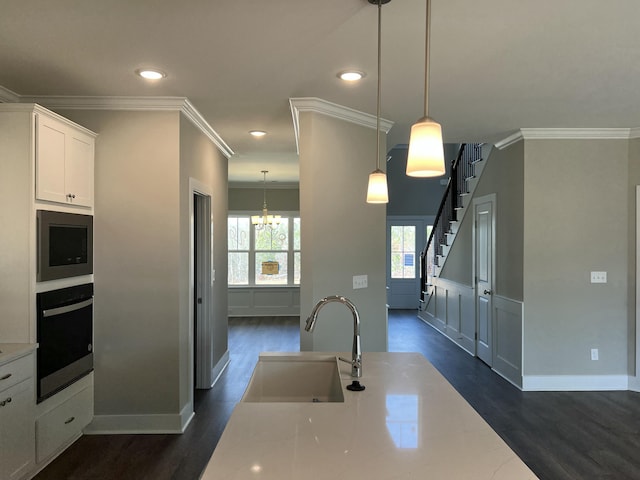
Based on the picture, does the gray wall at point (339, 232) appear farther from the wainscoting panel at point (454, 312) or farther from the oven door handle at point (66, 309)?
the wainscoting panel at point (454, 312)

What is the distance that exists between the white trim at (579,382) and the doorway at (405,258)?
518 centimetres

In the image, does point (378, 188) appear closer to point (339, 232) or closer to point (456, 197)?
point (339, 232)

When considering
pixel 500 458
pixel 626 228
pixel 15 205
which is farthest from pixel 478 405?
pixel 15 205

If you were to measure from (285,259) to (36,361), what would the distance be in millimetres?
6629

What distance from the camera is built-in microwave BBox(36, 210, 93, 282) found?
295 cm

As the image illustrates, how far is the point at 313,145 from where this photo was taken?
3.70m

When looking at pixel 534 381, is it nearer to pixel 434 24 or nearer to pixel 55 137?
pixel 434 24

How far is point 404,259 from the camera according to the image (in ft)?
32.9

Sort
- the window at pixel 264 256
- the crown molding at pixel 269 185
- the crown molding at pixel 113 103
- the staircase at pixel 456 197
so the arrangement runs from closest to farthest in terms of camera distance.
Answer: the crown molding at pixel 113 103 < the staircase at pixel 456 197 < the crown molding at pixel 269 185 < the window at pixel 264 256

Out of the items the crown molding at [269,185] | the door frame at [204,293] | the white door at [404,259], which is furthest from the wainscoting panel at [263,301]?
the door frame at [204,293]

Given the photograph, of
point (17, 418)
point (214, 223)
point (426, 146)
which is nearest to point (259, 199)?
point (214, 223)

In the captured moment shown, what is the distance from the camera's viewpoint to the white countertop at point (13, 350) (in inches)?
103

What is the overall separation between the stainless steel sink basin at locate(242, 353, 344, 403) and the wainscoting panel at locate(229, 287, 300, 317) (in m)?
6.83

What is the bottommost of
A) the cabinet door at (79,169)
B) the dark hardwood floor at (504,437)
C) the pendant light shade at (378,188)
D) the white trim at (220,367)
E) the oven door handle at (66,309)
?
the dark hardwood floor at (504,437)
